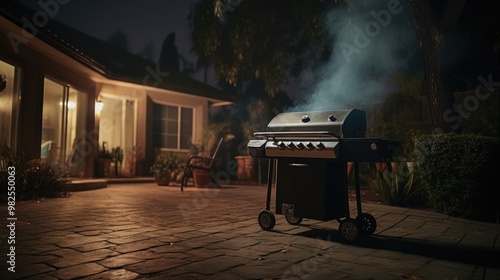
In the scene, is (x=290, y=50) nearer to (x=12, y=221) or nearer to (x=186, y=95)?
(x=186, y=95)

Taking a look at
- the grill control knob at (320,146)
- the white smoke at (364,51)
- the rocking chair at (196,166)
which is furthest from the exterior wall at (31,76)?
the grill control knob at (320,146)

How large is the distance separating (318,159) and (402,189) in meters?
3.09

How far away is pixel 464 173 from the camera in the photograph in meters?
4.84

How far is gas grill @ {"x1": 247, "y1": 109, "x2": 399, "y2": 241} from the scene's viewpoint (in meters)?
3.30

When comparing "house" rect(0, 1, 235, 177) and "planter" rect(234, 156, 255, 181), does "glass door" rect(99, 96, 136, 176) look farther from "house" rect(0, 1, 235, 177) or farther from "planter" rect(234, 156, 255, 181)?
"planter" rect(234, 156, 255, 181)

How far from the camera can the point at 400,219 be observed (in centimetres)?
462

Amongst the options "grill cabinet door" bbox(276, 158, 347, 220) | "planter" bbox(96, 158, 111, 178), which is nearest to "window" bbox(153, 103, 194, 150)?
"planter" bbox(96, 158, 111, 178)

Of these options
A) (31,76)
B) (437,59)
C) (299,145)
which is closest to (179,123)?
(31,76)

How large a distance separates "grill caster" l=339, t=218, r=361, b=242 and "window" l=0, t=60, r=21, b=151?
22.0 feet

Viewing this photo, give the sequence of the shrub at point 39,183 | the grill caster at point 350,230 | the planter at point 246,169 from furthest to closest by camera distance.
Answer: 1. the planter at point 246,169
2. the shrub at point 39,183
3. the grill caster at point 350,230

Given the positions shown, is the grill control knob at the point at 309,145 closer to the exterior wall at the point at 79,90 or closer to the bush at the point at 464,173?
the bush at the point at 464,173

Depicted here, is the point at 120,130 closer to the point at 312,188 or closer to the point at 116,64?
the point at 116,64

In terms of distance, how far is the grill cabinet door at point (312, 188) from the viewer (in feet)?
11.5

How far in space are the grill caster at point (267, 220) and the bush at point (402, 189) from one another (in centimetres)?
300
